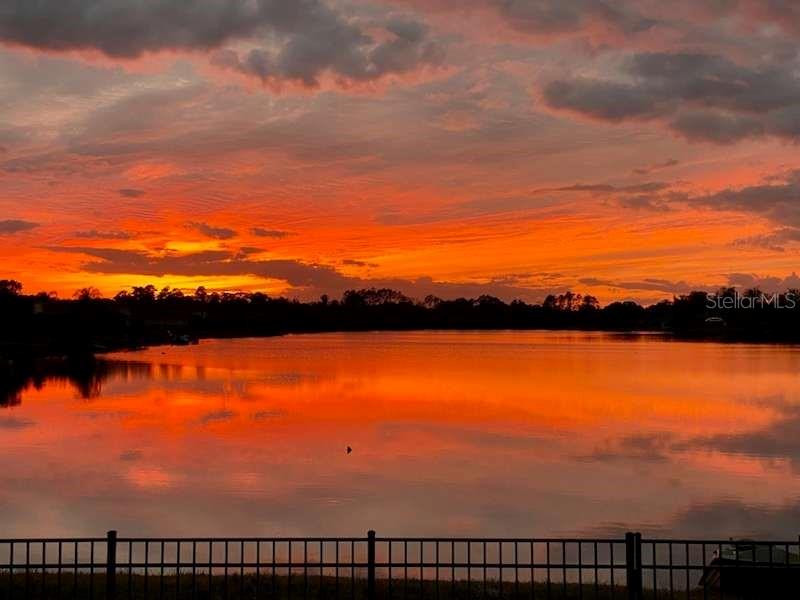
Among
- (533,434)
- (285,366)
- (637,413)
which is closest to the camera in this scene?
(533,434)

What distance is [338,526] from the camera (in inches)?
1152

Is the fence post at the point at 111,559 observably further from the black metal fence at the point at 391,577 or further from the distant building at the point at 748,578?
the distant building at the point at 748,578

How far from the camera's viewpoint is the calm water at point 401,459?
100ft

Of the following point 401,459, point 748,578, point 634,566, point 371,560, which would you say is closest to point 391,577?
point 371,560

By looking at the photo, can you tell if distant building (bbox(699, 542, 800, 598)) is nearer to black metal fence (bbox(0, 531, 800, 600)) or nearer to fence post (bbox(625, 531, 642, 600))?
black metal fence (bbox(0, 531, 800, 600))

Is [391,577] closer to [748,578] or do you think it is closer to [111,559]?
[111,559]

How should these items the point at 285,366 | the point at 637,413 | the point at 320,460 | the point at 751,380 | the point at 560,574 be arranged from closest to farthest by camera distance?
1. the point at 560,574
2. the point at 320,460
3. the point at 637,413
4. the point at 751,380
5. the point at 285,366

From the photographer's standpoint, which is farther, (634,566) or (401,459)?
(401,459)

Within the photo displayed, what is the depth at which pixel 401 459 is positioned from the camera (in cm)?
4409

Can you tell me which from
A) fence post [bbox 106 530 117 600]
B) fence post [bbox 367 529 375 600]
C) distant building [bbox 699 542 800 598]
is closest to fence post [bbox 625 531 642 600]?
distant building [bbox 699 542 800 598]

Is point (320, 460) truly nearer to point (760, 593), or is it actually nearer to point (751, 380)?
point (760, 593)

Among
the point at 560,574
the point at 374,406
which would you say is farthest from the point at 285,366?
the point at 560,574

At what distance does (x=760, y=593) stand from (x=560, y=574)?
6.57 m

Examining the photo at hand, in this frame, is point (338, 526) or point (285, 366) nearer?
point (338, 526)
